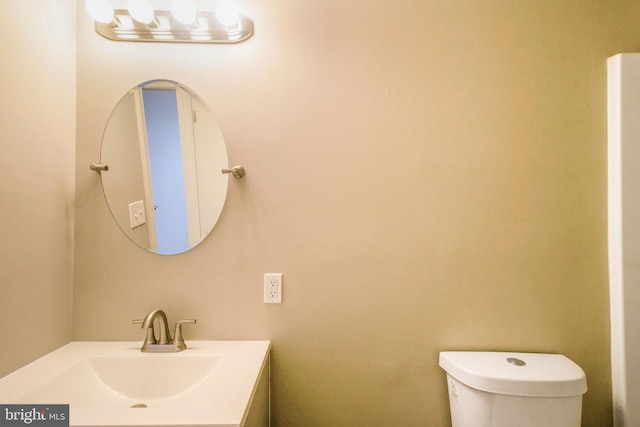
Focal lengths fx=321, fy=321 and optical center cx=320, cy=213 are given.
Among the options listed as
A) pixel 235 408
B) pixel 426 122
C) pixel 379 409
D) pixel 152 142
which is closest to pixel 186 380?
pixel 235 408

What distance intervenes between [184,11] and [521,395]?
1.59 m

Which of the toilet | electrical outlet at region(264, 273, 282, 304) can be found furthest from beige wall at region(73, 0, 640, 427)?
the toilet

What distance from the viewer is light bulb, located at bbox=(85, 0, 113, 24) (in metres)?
1.01

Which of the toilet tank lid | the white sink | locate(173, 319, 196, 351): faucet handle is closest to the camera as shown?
the white sink

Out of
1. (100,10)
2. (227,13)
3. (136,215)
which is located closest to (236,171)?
(136,215)

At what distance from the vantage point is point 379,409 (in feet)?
3.73

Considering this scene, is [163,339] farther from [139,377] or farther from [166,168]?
[166,168]

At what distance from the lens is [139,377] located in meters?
1.01

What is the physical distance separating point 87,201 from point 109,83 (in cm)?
42

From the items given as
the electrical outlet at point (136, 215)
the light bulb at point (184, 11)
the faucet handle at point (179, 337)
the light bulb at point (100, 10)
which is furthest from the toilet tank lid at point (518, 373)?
the light bulb at point (100, 10)

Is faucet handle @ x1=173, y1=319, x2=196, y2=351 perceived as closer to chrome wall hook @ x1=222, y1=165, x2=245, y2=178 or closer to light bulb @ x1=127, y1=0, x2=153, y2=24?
chrome wall hook @ x1=222, y1=165, x2=245, y2=178

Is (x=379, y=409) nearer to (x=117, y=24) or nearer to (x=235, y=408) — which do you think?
(x=235, y=408)

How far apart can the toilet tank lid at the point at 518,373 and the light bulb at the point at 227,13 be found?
1344mm

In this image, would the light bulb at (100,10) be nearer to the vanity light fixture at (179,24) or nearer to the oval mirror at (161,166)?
the vanity light fixture at (179,24)
